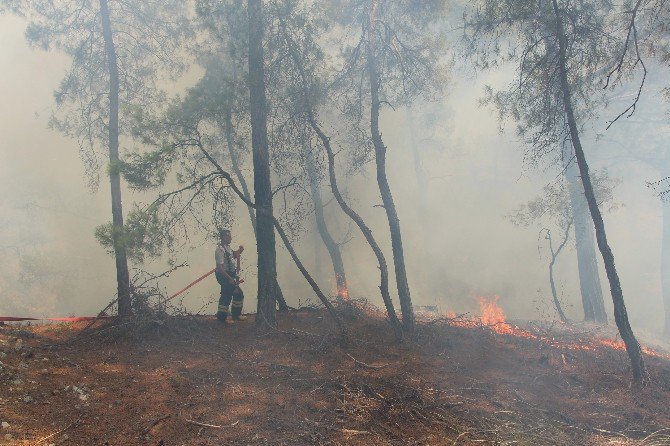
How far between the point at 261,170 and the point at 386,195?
2.96 meters

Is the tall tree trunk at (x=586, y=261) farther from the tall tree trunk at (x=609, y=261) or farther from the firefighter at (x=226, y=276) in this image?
the firefighter at (x=226, y=276)

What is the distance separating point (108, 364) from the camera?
21.6ft

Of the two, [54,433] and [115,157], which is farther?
[115,157]

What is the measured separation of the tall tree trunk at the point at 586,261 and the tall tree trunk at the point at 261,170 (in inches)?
462

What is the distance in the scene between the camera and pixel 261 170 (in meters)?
9.51

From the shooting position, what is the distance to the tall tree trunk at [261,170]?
30.6 feet

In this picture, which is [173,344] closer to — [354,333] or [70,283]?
[354,333]

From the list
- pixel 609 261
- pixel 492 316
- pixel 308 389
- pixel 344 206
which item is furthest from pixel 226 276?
pixel 492 316

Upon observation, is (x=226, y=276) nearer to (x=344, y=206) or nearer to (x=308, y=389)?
(x=344, y=206)

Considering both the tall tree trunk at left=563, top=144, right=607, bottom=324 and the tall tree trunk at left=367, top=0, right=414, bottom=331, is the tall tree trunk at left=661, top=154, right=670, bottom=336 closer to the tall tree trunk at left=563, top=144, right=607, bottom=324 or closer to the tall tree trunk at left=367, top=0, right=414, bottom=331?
the tall tree trunk at left=563, top=144, right=607, bottom=324

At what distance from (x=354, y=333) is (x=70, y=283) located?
23212 mm

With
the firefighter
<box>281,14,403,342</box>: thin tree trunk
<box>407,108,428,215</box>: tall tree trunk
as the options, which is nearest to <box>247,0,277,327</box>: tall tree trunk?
the firefighter

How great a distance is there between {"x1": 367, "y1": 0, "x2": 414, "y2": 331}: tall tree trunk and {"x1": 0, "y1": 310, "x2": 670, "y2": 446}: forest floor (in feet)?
2.75

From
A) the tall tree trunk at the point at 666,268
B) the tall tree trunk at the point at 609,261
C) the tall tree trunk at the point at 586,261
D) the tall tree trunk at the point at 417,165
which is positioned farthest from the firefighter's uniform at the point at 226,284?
the tall tree trunk at the point at 417,165
